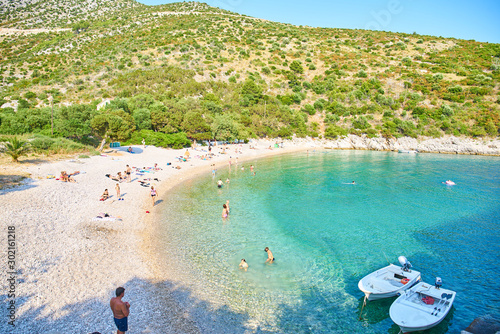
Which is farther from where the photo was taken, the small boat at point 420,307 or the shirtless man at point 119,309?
the small boat at point 420,307

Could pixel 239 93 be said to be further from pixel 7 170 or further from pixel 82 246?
pixel 82 246

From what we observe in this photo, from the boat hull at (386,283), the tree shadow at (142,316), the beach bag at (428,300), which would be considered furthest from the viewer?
the boat hull at (386,283)

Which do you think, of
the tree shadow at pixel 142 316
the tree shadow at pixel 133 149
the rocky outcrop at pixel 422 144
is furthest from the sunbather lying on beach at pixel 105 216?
the rocky outcrop at pixel 422 144

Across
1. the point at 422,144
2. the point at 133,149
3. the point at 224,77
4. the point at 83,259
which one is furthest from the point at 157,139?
the point at 422,144

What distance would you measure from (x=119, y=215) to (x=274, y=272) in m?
9.49

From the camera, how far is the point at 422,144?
198ft

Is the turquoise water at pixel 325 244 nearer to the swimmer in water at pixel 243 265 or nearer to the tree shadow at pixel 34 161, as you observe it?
the swimmer in water at pixel 243 265

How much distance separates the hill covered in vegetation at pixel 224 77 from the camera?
46.8 m

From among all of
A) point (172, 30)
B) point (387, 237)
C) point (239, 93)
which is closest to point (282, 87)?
point (239, 93)

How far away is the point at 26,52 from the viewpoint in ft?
255

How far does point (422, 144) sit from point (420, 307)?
62.2 meters

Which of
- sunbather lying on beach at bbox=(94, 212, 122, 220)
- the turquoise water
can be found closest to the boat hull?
the turquoise water

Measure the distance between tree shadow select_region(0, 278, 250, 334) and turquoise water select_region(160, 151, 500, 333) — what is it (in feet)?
1.59

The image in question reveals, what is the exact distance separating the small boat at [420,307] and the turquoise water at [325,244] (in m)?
0.54
